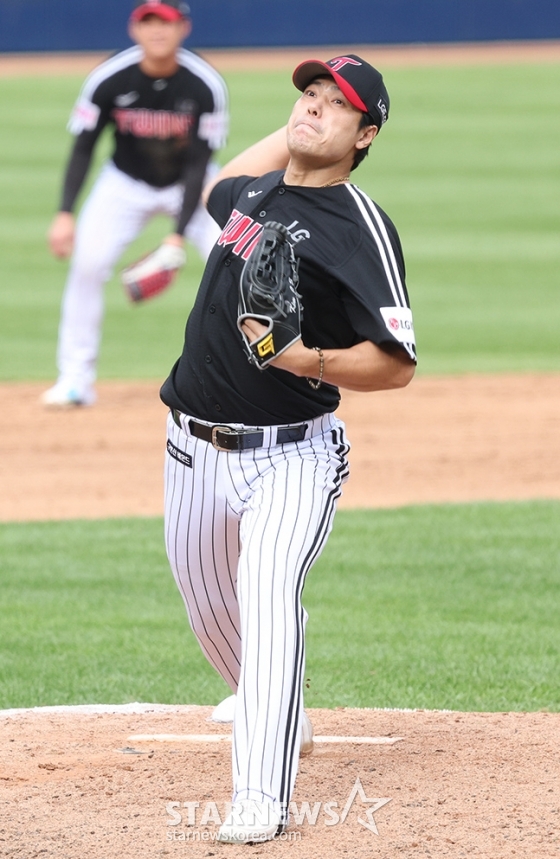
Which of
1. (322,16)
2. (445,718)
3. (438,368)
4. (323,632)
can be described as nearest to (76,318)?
(438,368)

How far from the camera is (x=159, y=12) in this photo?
8656 millimetres

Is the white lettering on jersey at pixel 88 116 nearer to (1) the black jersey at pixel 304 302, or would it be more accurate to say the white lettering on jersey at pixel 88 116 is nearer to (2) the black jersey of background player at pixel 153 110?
(2) the black jersey of background player at pixel 153 110

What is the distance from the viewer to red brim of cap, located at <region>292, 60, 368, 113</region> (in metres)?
3.50

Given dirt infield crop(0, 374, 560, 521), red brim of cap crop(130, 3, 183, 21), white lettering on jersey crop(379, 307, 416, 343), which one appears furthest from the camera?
red brim of cap crop(130, 3, 183, 21)

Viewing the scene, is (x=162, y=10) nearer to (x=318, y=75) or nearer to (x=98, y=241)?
(x=98, y=241)

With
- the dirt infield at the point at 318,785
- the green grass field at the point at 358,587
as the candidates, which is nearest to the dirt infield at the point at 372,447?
the green grass field at the point at 358,587

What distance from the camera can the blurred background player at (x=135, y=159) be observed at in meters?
8.97

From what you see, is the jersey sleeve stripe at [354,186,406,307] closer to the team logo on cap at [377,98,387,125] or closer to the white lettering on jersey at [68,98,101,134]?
the team logo on cap at [377,98,387,125]

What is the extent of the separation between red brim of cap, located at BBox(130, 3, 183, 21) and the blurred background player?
0.03ft

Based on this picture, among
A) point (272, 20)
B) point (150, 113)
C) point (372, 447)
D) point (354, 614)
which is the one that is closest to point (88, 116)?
point (150, 113)

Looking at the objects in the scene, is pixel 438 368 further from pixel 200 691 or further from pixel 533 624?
pixel 200 691

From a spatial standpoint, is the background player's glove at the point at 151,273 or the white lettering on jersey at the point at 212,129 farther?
the white lettering on jersey at the point at 212,129

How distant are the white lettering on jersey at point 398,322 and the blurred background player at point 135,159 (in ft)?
17.8

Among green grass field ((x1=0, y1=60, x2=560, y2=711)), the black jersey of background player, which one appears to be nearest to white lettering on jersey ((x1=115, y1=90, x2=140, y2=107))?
the black jersey of background player
